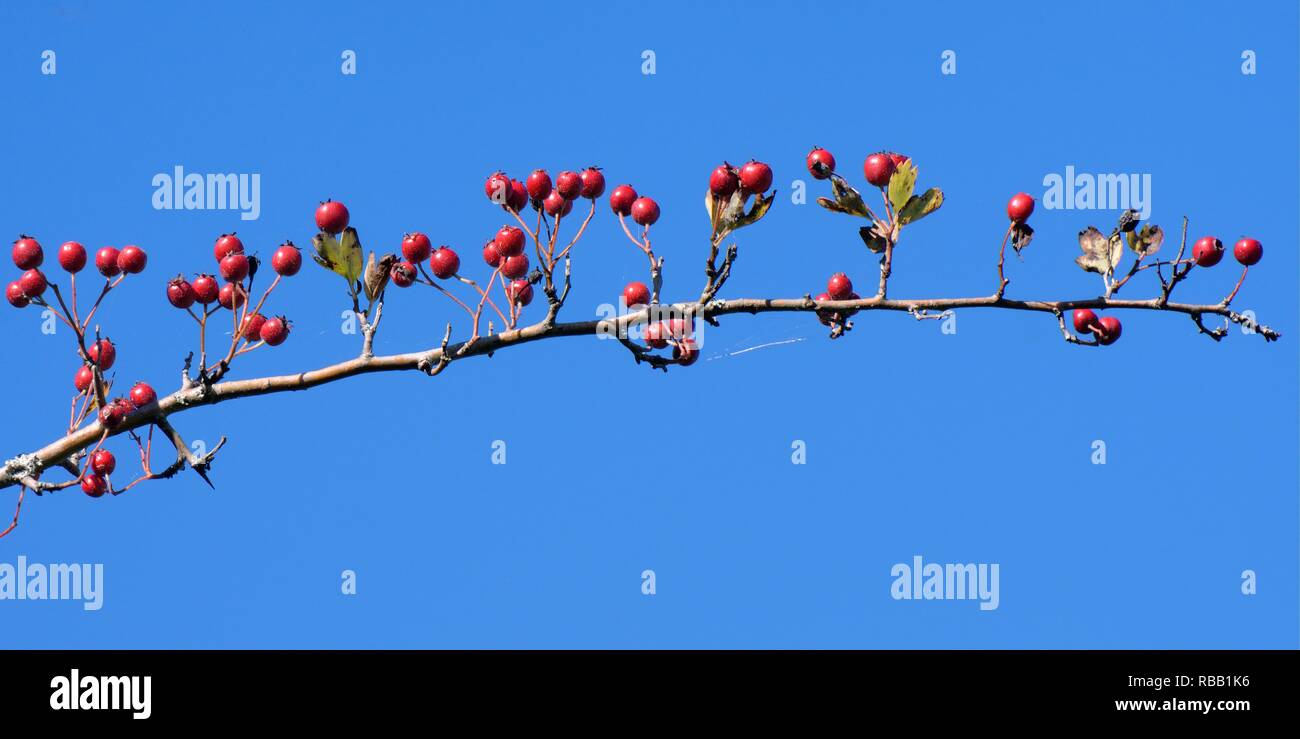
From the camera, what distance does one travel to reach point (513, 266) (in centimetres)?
666

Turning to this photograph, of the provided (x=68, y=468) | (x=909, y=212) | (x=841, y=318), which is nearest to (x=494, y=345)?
(x=841, y=318)

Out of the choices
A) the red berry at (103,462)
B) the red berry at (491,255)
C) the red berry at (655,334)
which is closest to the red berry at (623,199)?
the red berry at (491,255)

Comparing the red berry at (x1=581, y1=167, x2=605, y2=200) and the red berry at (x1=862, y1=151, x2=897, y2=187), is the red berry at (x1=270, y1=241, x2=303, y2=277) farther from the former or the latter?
the red berry at (x1=862, y1=151, x2=897, y2=187)

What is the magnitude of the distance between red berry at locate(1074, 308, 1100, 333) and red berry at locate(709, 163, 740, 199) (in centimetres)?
187

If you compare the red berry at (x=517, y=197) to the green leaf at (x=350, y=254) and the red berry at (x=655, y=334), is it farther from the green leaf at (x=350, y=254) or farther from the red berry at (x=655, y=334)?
the red berry at (x=655, y=334)

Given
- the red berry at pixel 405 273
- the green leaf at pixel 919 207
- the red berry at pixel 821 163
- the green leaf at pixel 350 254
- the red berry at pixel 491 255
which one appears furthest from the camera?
the red berry at pixel 491 255

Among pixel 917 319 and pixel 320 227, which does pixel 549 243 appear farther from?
pixel 917 319

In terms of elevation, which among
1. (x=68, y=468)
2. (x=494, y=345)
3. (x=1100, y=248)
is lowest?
(x=68, y=468)

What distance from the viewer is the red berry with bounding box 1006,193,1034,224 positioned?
6434 millimetres

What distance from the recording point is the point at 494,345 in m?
6.15

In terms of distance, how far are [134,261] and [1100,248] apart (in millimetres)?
4542

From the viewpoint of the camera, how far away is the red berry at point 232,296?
6.59 metres

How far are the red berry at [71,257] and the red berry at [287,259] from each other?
1.04 meters

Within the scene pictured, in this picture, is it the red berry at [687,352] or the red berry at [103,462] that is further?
the red berry at [103,462]
